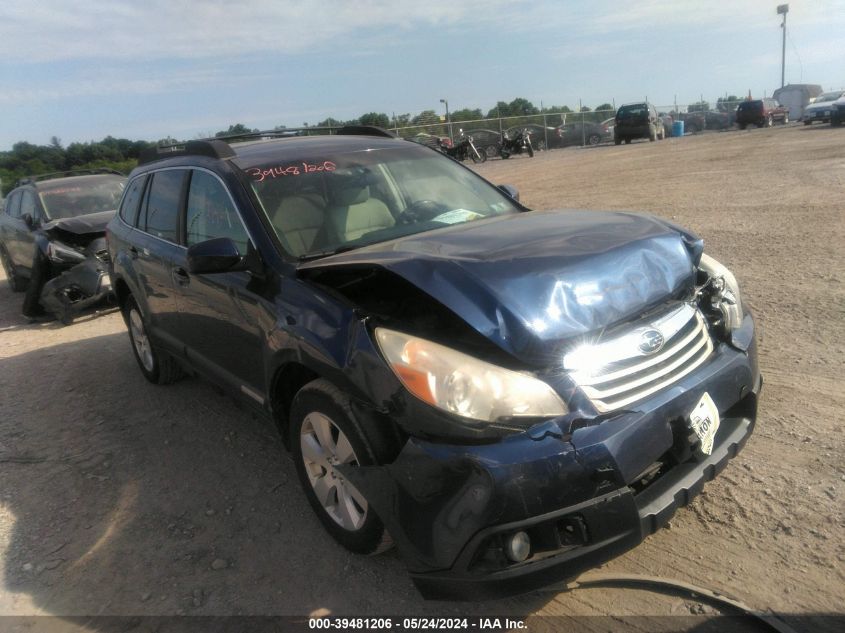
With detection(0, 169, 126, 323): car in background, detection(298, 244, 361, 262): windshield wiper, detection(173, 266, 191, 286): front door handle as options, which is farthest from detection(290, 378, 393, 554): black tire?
detection(0, 169, 126, 323): car in background

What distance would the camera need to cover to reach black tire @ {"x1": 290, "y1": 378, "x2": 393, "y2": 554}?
8.40ft

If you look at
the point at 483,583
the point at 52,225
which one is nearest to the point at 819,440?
the point at 483,583

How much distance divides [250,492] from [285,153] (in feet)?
6.38

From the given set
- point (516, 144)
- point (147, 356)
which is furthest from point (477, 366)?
point (516, 144)

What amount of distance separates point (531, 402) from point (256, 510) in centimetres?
188

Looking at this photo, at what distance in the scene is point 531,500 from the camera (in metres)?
2.15

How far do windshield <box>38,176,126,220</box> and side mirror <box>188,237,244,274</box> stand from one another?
7181mm

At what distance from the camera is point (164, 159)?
4750mm

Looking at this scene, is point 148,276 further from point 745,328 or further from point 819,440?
point 819,440

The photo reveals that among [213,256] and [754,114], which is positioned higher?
[754,114]

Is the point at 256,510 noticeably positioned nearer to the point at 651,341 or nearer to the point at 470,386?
the point at 470,386

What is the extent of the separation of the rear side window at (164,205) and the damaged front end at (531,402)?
194 centimetres

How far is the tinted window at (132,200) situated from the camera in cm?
513

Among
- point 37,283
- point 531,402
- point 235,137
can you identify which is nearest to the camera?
point 531,402
